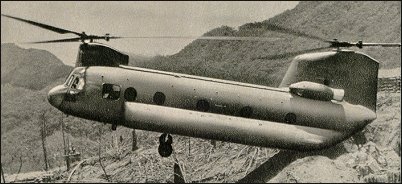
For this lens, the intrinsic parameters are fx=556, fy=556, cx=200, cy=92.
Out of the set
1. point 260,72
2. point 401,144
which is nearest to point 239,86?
point 401,144

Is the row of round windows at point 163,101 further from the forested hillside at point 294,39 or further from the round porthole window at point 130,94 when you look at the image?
the forested hillside at point 294,39

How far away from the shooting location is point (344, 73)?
71.4 feet

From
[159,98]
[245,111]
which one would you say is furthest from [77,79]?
[245,111]

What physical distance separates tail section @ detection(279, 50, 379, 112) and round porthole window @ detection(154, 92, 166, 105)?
5523 mm

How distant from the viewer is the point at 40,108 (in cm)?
8881

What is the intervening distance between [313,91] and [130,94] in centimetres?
674

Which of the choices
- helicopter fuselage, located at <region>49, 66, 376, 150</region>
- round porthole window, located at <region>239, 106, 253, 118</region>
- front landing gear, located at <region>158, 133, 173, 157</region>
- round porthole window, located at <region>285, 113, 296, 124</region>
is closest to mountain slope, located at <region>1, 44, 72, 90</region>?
front landing gear, located at <region>158, 133, 173, 157</region>

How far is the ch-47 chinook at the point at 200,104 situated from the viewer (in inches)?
762

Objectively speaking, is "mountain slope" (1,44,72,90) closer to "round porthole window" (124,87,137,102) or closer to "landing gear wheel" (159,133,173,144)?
"landing gear wheel" (159,133,173,144)

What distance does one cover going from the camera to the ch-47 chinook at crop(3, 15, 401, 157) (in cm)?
1936

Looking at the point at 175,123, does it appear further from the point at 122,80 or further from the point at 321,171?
the point at 321,171

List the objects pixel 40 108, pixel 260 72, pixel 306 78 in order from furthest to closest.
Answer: pixel 40 108
pixel 260 72
pixel 306 78

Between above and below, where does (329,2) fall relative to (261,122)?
above

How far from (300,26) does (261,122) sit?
269ft
